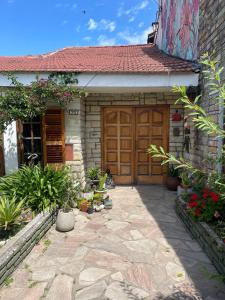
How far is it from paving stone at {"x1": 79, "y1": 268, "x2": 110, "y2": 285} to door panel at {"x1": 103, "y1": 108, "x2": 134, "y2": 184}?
14.4 feet

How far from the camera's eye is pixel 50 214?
460 centimetres

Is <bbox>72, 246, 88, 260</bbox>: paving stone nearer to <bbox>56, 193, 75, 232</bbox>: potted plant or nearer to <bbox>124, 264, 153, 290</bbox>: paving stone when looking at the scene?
<bbox>56, 193, 75, 232</bbox>: potted plant

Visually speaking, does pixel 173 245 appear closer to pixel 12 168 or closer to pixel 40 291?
pixel 40 291

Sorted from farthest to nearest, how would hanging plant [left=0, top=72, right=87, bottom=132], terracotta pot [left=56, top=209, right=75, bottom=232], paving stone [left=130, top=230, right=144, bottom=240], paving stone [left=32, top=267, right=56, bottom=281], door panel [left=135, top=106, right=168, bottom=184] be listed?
door panel [left=135, top=106, right=168, bottom=184], hanging plant [left=0, top=72, right=87, bottom=132], terracotta pot [left=56, top=209, right=75, bottom=232], paving stone [left=130, top=230, right=144, bottom=240], paving stone [left=32, top=267, right=56, bottom=281]

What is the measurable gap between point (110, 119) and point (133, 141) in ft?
3.15

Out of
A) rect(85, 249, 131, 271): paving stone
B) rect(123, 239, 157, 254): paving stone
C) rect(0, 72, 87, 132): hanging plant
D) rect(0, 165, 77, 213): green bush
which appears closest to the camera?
rect(85, 249, 131, 271): paving stone

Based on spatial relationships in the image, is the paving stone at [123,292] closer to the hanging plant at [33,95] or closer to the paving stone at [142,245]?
the paving stone at [142,245]

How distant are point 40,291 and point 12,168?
4.06 meters

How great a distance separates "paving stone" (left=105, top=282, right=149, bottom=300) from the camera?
2.71 meters

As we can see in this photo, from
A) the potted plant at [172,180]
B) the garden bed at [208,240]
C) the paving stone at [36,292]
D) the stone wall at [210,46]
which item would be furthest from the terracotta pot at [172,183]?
the paving stone at [36,292]

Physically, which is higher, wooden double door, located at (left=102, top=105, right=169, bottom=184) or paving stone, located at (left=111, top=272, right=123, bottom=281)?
wooden double door, located at (left=102, top=105, right=169, bottom=184)

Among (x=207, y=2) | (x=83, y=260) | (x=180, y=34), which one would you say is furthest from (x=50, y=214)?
(x=180, y=34)

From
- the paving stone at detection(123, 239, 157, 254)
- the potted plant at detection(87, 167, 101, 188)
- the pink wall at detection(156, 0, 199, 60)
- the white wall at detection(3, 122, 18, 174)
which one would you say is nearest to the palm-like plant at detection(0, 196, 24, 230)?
the paving stone at detection(123, 239, 157, 254)

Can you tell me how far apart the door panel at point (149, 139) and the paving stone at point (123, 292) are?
4.71 metres
